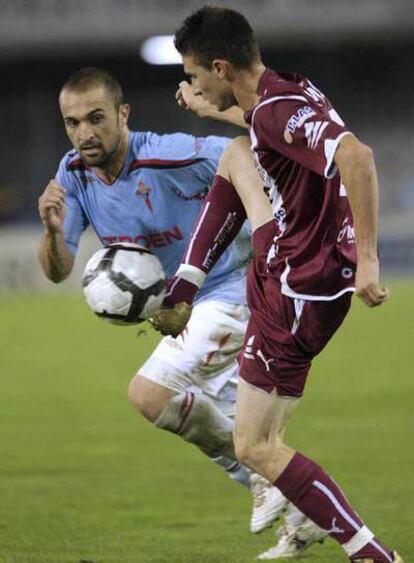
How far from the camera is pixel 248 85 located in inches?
194

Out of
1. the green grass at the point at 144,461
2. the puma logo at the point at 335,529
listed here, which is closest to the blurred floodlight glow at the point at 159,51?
the green grass at the point at 144,461

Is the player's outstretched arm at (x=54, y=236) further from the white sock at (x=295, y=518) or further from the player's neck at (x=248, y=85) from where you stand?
the white sock at (x=295, y=518)

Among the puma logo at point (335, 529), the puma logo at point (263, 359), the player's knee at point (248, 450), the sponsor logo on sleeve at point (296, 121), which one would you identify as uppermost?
the sponsor logo on sleeve at point (296, 121)

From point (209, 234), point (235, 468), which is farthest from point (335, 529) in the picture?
point (235, 468)

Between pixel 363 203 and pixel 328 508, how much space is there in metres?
1.21

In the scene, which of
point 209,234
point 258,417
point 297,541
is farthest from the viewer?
point 297,541

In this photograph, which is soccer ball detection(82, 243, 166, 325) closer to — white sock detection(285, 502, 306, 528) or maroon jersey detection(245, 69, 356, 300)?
maroon jersey detection(245, 69, 356, 300)

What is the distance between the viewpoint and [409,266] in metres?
24.6

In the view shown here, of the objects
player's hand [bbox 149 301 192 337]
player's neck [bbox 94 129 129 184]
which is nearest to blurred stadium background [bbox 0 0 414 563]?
player's hand [bbox 149 301 192 337]

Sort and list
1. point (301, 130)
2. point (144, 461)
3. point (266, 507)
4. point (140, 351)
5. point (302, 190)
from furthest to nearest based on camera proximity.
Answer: point (140, 351) → point (144, 461) → point (266, 507) → point (302, 190) → point (301, 130)

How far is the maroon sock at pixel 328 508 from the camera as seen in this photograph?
491 centimetres

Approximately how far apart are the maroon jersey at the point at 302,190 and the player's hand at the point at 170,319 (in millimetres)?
570

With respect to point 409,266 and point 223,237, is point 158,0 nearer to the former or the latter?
point 409,266

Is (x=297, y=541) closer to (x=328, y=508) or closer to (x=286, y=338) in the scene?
(x=328, y=508)
